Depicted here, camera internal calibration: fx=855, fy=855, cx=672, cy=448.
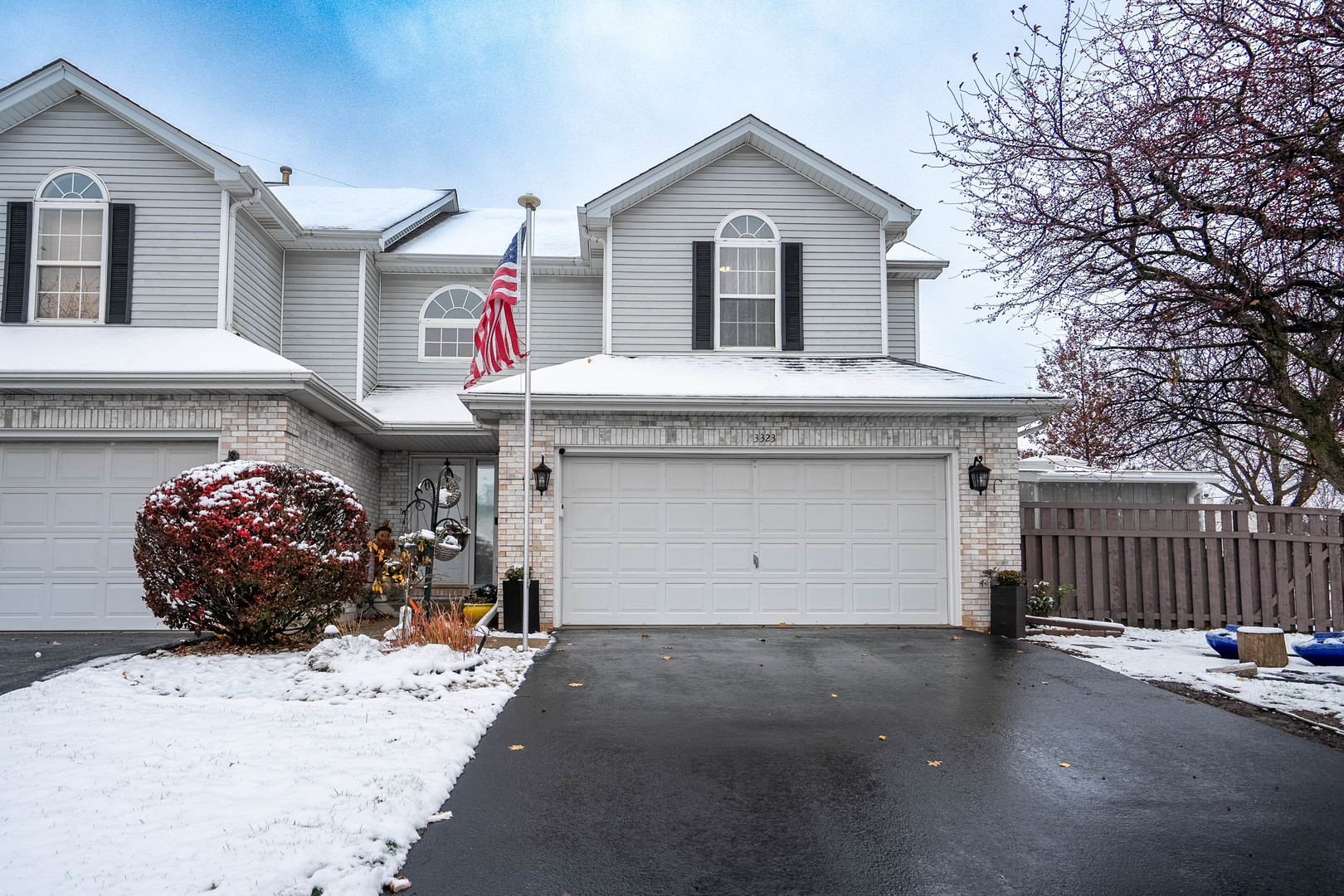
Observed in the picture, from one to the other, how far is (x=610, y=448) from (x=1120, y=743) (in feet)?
21.7

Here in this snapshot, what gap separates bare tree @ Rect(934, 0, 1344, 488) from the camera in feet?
17.3

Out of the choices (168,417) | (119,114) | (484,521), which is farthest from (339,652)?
(119,114)

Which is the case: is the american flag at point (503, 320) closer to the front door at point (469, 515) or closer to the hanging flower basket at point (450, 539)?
the hanging flower basket at point (450, 539)

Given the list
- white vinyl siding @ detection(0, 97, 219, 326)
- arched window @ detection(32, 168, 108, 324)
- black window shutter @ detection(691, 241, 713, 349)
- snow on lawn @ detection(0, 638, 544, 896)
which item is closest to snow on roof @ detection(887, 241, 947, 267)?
black window shutter @ detection(691, 241, 713, 349)

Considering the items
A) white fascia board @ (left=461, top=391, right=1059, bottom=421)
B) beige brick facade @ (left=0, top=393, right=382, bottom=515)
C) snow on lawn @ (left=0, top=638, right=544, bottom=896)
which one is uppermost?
white fascia board @ (left=461, top=391, right=1059, bottom=421)

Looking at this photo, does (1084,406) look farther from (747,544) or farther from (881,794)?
(881,794)

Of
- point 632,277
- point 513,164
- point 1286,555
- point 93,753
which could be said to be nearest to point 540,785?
point 93,753

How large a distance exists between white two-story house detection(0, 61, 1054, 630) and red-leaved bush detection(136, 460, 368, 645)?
1.82m

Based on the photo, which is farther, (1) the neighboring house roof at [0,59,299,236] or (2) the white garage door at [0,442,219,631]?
(1) the neighboring house roof at [0,59,299,236]

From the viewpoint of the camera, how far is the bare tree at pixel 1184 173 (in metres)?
5.28

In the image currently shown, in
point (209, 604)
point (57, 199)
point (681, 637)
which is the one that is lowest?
point (681, 637)

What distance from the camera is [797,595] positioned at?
10711mm

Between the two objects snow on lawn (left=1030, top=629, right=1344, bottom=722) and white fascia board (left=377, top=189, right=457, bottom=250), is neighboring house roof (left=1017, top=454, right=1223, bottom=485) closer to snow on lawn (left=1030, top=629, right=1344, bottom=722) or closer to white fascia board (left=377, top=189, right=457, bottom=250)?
snow on lawn (left=1030, top=629, right=1344, bottom=722)

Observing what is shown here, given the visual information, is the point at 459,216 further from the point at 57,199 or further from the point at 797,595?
the point at 797,595
